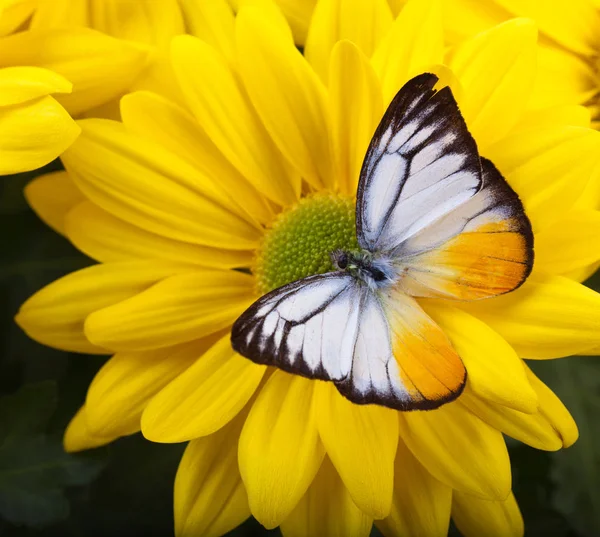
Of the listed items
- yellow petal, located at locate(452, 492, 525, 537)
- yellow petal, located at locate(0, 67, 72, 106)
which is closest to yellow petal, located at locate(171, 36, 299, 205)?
yellow petal, located at locate(0, 67, 72, 106)

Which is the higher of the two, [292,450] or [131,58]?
[131,58]

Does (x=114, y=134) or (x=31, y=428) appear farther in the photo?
(x=31, y=428)

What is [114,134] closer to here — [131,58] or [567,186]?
[131,58]

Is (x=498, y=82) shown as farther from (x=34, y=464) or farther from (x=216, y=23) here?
(x=34, y=464)

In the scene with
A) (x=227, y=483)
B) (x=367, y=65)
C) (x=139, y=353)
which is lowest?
(x=227, y=483)

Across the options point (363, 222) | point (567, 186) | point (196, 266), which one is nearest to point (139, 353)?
point (196, 266)

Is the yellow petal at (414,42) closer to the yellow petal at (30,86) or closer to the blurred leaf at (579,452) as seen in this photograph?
the yellow petal at (30,86)

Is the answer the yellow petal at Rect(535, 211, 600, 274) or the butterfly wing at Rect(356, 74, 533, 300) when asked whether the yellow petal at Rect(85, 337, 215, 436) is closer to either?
the butterfly wing at Rect(356, 74, 533, 300)
